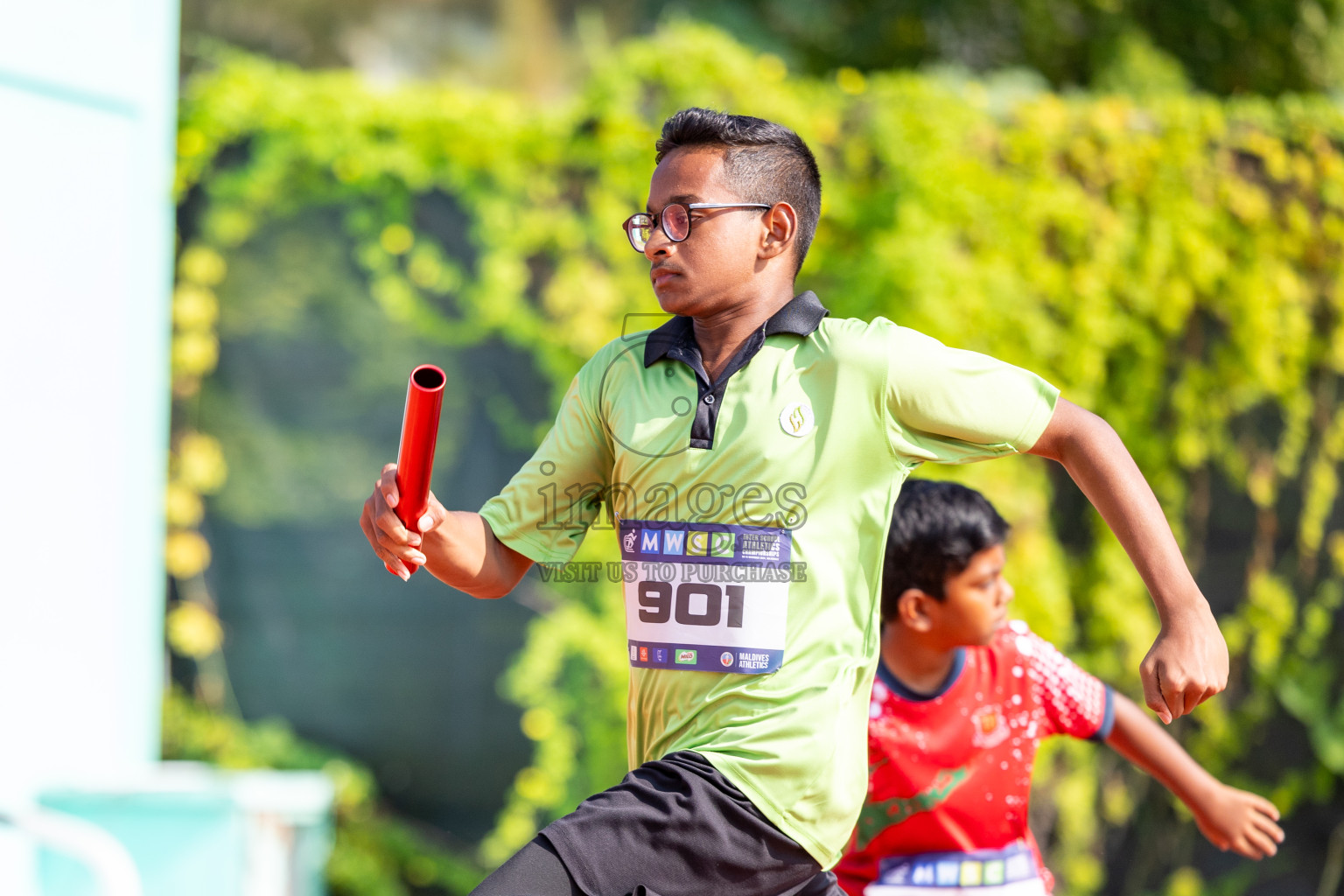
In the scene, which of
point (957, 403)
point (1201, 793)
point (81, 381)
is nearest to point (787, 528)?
point (957, 403)

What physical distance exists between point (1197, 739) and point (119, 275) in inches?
167

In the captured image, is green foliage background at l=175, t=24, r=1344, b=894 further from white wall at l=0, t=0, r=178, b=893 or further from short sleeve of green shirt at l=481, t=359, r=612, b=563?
short sleeve of green shirt at l=481, t=359, r=612, b=563

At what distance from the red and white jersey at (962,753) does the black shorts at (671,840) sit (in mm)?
806

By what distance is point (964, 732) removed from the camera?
247 centimetres

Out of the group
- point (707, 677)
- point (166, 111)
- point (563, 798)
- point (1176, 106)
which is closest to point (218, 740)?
point (563, 798)

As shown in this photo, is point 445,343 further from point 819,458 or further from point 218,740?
point 819,458

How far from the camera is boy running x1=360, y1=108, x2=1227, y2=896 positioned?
1.66 meters

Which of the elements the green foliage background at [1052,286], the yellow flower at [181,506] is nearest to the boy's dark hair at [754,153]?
the green foliage background at [1052,286]

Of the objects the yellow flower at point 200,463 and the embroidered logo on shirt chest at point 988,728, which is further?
the yellow flower at point 200,463

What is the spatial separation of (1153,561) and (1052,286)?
2.81 meters

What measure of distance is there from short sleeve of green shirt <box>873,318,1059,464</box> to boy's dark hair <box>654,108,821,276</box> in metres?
0.29

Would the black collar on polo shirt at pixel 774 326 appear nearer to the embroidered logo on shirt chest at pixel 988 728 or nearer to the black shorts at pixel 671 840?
the black shorts at pixel 671 840

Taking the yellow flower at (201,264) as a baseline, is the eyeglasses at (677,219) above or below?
below

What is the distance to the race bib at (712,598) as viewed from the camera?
173cm
